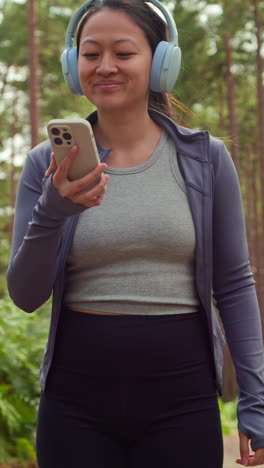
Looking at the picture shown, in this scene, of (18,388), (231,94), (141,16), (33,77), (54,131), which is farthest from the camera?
(231,94)

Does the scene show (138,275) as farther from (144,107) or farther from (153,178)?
(144,107)

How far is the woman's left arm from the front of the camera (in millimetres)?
2293

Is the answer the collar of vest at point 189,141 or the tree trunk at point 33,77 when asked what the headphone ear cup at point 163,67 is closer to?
the collar of vest at point 189,141

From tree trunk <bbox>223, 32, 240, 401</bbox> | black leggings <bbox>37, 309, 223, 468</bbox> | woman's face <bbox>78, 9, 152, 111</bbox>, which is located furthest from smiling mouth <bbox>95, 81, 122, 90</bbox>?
tree trunk <bbox>223, 32, 240, 401</bbox>

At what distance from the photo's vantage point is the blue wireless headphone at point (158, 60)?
229 cm

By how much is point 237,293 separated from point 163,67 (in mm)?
791

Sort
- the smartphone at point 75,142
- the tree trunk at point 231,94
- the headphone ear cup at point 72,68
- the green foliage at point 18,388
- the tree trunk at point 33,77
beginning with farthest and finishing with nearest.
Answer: the tree trunk at point 231,94 < the tree trunk at point 33,77 < the green foliage at point 18,388 < the headphone ear cup at point 72,68 < the smartphone at point 75,142

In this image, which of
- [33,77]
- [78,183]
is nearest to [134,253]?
[78,183]

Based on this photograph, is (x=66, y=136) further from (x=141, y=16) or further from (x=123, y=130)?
(x=141, y=16)

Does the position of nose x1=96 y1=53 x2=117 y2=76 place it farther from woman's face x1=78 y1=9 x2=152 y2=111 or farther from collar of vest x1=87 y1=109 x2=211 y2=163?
collar of vest x1=87 y1=109 x2=211 y2=163

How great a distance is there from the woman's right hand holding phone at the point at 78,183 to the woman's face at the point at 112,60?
394 millimetres

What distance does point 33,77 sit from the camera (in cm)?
1365

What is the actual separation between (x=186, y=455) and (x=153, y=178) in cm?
86

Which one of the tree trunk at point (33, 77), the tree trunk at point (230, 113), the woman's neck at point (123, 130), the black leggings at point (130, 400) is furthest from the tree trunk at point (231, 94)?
the black leggings at point (130, 400)
